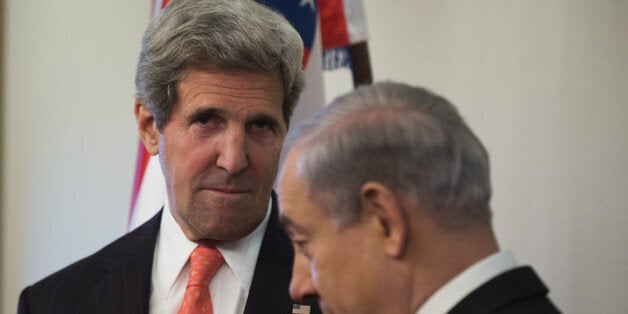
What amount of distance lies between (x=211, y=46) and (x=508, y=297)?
1.08 metres

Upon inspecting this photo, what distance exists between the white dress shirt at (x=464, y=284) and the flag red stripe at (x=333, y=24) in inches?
81.3

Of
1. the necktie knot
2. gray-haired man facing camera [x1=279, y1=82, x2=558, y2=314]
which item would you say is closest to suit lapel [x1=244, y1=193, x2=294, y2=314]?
the necktie knot

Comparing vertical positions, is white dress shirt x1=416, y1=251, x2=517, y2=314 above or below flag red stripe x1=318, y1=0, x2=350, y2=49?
below

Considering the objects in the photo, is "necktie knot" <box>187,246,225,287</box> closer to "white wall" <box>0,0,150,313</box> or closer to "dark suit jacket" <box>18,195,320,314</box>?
"dark suit jacket" <box>18,195,320,314</box>

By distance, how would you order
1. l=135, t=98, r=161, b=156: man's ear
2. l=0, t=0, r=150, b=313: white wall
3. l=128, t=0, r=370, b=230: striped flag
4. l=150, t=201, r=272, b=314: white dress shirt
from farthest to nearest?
l=0, t=0, r=150, b=313: white wall, l=128, t=0, r=370, b=230: striped flag, l=135, t=98, r=161, b=156: man's ear, l=150, t=201, r=272, b=314: white dress shirt

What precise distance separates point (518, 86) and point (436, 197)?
246 cm

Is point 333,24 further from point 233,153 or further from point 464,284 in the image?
point 464,284

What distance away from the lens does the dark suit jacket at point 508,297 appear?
51.9 inches

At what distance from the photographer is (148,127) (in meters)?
2.35

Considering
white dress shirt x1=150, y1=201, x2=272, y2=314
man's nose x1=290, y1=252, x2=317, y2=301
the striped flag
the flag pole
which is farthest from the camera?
the flag pole

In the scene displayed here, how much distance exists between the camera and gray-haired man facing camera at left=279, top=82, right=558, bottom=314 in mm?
1355

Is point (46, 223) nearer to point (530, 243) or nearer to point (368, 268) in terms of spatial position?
point (530, 243)

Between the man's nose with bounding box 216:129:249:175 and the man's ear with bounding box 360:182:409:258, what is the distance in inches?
29.8

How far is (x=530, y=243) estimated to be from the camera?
145 inches
